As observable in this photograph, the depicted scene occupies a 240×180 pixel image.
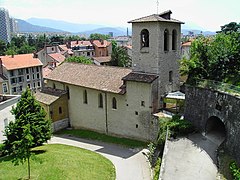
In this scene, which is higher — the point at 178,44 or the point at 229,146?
the point at 178,44

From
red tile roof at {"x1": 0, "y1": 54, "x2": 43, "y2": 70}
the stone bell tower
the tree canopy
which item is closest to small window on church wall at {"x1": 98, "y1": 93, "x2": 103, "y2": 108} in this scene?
the stone bell tower

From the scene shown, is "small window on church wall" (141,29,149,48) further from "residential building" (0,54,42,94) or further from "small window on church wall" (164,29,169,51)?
"residential building" (0,54,42,94)

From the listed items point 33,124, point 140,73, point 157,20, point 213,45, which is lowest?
point 33,124

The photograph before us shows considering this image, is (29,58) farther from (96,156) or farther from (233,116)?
(233,116)

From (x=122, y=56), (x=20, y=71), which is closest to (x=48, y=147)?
(x=20, y=71)

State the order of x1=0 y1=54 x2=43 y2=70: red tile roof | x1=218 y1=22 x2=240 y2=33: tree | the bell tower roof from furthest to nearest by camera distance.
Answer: x1=0 y1=54 x2=43 y2=70: red tile roof
x1=218 y1=22 x2=240 y2=33: tree
the bell tower roof

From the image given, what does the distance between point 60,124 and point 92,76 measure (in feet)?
29.2

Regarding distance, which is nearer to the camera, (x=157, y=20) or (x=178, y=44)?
(x=157, y=20)

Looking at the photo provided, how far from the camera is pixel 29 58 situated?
2660 inches

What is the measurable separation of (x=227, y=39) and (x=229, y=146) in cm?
1301

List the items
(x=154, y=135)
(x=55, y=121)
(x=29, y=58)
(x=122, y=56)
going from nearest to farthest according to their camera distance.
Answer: (x=154, y=135) < (x=55, y=121) < (x=29, y=58) < (x=122, y=56)

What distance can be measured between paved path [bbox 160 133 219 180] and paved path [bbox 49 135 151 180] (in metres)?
4.43

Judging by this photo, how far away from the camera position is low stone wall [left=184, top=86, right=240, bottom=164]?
2127 centimetres

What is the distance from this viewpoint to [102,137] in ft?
117
